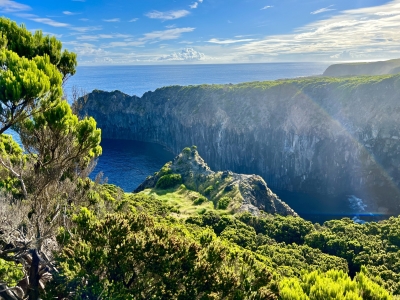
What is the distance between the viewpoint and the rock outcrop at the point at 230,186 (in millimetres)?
61787

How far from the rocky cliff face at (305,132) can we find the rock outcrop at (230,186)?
117 feet

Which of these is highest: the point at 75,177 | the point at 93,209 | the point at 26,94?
the point at 26,94

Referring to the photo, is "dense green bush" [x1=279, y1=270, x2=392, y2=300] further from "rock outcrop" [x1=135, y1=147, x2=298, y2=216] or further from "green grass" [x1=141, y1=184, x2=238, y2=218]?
"rock outcrop" [x1=135, y1=147, x2=298, y2=216]

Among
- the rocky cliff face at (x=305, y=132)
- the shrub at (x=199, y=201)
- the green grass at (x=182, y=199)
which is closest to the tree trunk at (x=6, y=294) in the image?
the green grass at (x=182, y=199)

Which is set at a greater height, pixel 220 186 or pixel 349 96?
pixel 349 96

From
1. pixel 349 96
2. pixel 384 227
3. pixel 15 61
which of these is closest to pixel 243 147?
pixel 349 96

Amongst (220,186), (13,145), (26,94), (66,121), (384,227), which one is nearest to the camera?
(26,94)

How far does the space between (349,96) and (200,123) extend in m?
62.1

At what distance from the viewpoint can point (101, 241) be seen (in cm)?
1480

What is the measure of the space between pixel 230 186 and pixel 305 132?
53315 millimetres

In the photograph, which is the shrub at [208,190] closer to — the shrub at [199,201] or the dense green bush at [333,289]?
the shrub at [199,201]

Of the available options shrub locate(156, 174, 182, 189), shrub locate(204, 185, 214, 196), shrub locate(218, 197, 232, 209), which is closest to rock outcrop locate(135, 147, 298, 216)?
shrub locate(204, 185, 214, 196)

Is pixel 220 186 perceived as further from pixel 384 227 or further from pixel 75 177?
pixel 75 177

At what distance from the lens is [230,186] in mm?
66250
